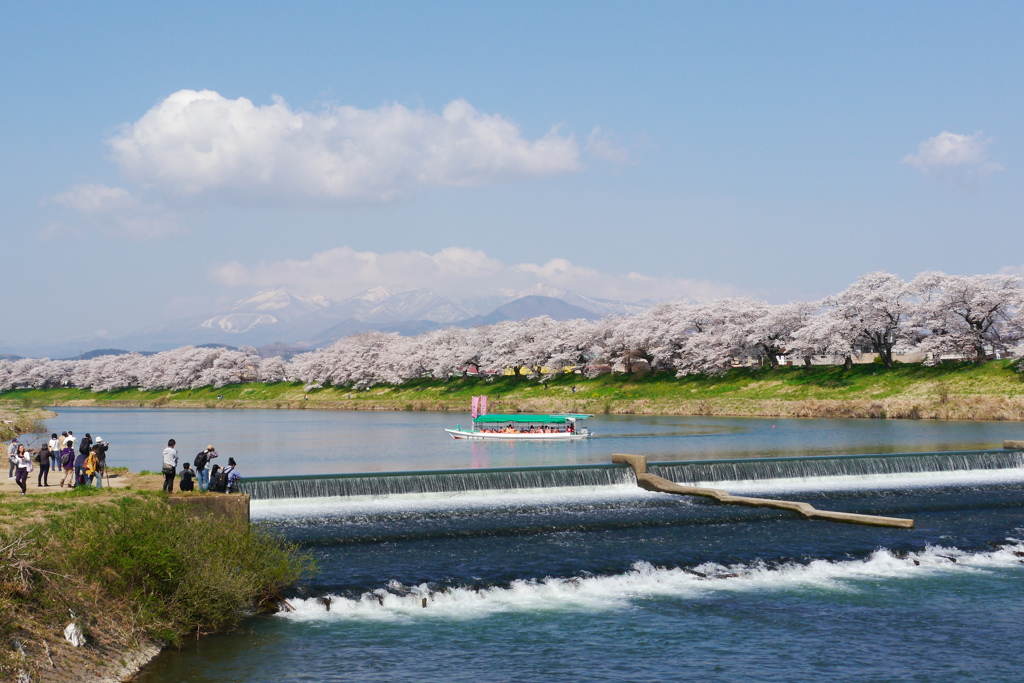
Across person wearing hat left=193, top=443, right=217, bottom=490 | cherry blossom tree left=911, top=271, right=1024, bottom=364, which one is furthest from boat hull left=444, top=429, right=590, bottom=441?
cherry blossom tree left=911, top=271, right=1024, bottom=364

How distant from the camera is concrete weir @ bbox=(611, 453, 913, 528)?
34.3 meters

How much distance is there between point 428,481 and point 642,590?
16982 mm

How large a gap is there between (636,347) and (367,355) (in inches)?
2640

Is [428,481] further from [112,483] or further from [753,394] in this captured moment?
[753,394]

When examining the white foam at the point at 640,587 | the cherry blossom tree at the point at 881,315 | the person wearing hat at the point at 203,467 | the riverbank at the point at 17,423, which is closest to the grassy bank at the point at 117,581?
the white foam at the point at 640,587

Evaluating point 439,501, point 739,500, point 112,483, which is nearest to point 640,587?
point 739,500

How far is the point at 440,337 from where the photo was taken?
17462cm

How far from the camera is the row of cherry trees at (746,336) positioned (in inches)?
4001

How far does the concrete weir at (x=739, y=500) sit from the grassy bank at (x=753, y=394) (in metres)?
53.6

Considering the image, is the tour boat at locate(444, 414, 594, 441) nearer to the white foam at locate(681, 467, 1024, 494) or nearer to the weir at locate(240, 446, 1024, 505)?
the weir at locate(240, 446, 1024, 505)

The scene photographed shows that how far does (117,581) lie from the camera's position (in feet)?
66.1

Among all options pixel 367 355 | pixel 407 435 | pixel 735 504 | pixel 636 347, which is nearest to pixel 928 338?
pixel 636 347

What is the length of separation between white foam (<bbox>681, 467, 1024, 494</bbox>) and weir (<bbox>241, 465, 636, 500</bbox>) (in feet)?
17.6

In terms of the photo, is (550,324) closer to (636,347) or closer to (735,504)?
(636,347)
